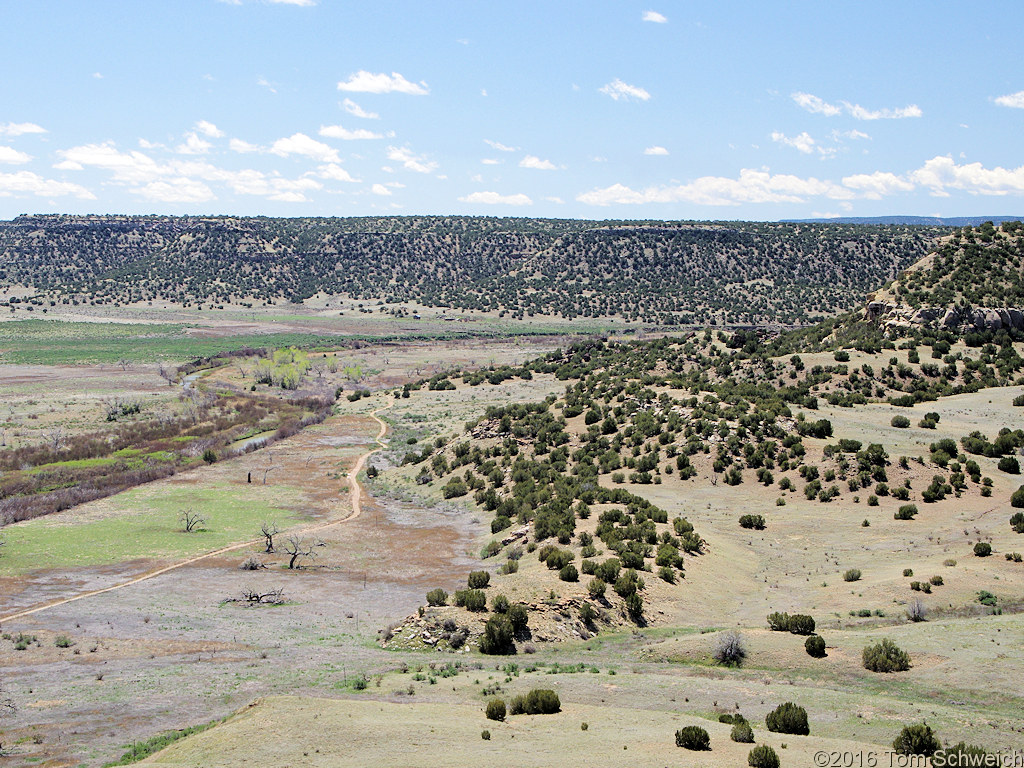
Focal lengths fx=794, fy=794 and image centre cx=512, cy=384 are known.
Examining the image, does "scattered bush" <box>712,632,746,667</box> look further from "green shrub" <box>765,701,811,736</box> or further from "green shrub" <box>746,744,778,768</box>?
"green shrub" <box>746,744,778,768</box>

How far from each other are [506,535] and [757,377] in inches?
1198

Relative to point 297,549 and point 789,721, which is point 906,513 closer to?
point 789,721

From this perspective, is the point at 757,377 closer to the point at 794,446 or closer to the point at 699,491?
the point at 794,446

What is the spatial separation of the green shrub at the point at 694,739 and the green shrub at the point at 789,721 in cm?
181

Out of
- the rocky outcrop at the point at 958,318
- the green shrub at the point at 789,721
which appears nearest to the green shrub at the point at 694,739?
the green shrub at the point at 789,721

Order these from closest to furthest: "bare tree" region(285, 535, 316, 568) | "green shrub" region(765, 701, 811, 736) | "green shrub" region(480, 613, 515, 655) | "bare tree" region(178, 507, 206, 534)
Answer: "green shrub" region(765, 701, 811, 736) < "green shrub" region(480, 613, 515, 655) < "bare tree" region(285, 535, 316, 568) < "bare tree" region(178, 507, 206, 534)

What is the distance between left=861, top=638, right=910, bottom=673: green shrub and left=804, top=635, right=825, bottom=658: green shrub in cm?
96

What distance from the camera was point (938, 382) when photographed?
56.0 meters

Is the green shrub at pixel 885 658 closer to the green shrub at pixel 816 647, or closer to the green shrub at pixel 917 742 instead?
the green shrub at pixel 816 647

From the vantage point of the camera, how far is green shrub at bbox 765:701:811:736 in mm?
15625

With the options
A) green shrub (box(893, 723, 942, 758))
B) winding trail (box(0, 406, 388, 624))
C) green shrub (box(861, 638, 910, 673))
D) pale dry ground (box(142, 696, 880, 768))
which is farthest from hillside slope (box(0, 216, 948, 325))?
green shrub (box(893, 723, 942, 758))

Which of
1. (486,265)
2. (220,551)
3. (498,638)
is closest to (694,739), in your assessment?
(498,638)

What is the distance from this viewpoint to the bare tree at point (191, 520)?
3778 cm

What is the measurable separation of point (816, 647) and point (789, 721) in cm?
505
